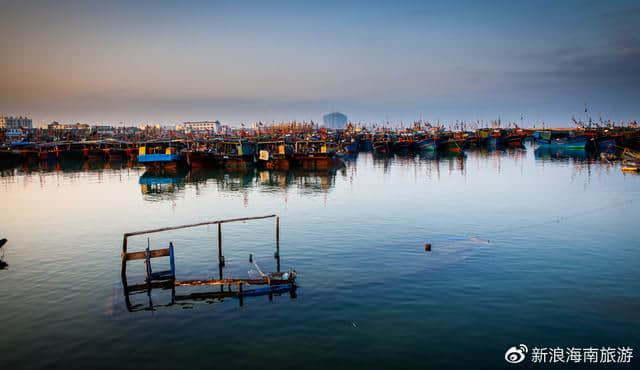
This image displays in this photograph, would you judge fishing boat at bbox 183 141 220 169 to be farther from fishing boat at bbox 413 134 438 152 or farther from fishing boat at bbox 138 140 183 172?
fishing boat at bbox 413 134 438 152

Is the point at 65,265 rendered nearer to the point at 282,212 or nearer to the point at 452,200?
the point at 282,212

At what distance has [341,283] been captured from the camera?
66.5 feet

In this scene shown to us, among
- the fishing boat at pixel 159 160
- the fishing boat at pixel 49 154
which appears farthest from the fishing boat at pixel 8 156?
the fishing boat at pixel 159 160

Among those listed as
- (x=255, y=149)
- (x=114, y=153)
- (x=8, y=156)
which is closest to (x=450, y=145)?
(x=255, y=149)

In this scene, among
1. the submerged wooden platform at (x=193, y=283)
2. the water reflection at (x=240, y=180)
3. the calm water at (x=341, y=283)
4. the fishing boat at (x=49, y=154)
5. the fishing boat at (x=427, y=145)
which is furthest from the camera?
the fishing boat at (x=427, y=145)

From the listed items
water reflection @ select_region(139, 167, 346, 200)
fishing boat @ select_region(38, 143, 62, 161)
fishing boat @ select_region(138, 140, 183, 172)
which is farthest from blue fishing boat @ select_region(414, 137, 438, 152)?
fishing boat @ select_region(38, 143, 62, 161)

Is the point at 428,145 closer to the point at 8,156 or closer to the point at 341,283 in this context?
the point at 8,156

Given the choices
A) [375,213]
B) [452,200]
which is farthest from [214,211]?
[452,200]

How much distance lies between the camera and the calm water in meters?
14.7

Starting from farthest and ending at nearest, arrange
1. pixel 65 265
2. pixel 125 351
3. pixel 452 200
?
pixel 452 200 < pixel 65 265 < pixel 125 351

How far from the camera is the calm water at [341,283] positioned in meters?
14.7

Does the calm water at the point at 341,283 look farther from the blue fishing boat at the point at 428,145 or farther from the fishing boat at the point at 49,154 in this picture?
the blue fishing boat at the point at 428,145

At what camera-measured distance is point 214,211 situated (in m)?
39.2

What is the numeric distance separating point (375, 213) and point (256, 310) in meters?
21.0
